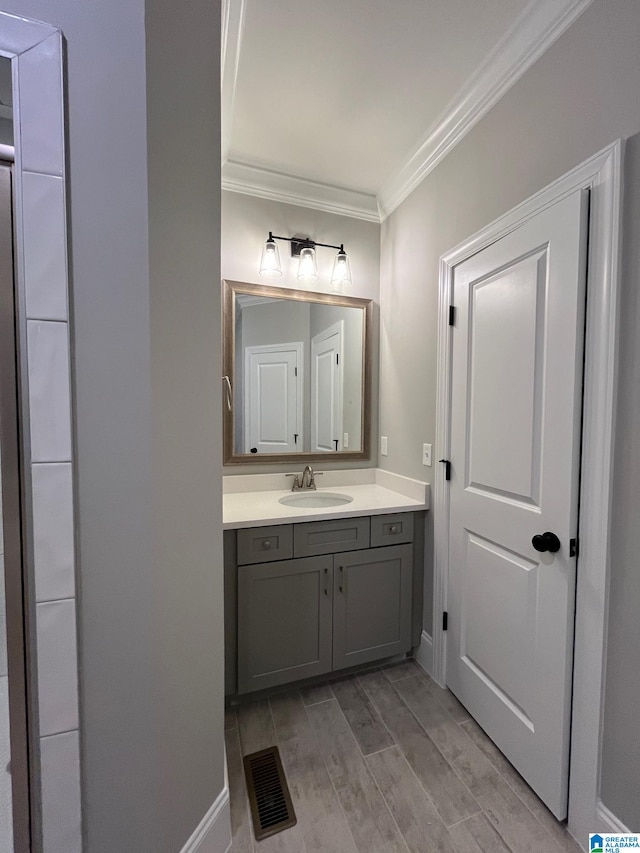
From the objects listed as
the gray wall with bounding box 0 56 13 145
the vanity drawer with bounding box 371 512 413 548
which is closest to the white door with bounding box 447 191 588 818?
the vanity drawer with bounding box 371 512 413 548

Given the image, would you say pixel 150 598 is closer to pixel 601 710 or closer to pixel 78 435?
pixel 78 435

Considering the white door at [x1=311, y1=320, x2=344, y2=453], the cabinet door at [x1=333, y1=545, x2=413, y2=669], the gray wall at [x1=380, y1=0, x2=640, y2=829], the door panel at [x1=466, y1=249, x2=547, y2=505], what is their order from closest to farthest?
the gray wall at [x1=380, y1=0, x2=640, y2=829] < the door panel at [x1=466, y1=249, x2=547, y2=505] < the cabinet door at [x1=333, y1=545, x2=413, y2=669] < the white door at [x1=311, y1=320, x2=344, y2=453]

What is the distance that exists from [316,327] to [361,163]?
0.88 m

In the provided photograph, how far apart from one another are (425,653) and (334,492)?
0.94 metres

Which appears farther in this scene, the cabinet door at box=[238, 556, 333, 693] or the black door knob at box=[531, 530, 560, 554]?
the cabinet door at box=[238, 556, 333, 693]

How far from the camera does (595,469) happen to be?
3.34 feet

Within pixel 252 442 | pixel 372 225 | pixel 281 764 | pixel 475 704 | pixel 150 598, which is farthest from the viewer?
pixel 372 225

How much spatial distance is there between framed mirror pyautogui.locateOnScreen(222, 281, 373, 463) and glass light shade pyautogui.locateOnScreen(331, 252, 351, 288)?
0.10m

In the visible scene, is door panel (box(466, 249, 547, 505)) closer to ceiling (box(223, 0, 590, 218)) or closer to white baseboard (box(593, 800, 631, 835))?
ceiling (box(223, 0, 590, 218))

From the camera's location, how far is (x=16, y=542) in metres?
0.73

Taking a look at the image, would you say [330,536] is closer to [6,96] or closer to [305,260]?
[305,260]

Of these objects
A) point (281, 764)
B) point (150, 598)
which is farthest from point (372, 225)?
point (281, 764)

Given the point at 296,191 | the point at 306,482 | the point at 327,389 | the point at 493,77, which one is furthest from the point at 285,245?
the point at 306,482

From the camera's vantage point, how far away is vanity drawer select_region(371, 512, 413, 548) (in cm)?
173
